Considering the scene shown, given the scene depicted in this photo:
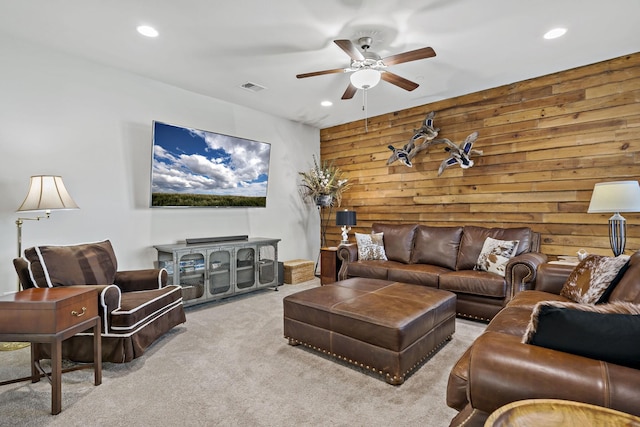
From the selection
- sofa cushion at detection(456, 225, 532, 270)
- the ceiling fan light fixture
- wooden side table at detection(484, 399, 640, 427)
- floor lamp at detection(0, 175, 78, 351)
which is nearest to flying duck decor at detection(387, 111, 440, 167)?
sofa cushion at detection(456, 225, 532, 270)

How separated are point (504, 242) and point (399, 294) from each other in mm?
1607

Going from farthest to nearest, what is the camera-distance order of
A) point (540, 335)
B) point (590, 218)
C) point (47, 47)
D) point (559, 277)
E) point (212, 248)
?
point (212, 248)
point (590, 218)
point (47, 47)
point (559, 277)
point (540, 335)

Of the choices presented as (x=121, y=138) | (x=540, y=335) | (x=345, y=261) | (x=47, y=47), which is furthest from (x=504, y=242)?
(x=47, y=47)

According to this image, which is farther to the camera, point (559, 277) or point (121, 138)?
point (121, 138)

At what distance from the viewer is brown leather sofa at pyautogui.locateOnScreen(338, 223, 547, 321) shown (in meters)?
3.27

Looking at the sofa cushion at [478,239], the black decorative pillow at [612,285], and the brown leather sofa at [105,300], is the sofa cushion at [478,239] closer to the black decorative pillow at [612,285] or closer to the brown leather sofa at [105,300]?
the black decorative pillow at [612,285]

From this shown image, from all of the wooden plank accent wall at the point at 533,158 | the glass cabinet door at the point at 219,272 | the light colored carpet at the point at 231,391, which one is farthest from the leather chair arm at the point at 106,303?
the wooden plank accent wall at the point at 533,158

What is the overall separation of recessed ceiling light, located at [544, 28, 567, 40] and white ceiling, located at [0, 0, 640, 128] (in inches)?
2.1

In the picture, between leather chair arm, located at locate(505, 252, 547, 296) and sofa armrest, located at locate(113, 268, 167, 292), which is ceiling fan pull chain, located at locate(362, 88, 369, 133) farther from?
sofa armrest, located at locate(113, 268, 167, 292)

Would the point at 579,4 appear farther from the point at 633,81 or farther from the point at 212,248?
the point at 212,248

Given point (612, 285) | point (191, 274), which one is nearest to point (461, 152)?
point (612, 285)

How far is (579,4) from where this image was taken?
2.51m

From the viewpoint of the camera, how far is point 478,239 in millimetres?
3979

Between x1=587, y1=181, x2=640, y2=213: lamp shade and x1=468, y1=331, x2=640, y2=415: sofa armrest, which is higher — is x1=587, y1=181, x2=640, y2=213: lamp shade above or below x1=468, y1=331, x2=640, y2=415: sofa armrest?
above
